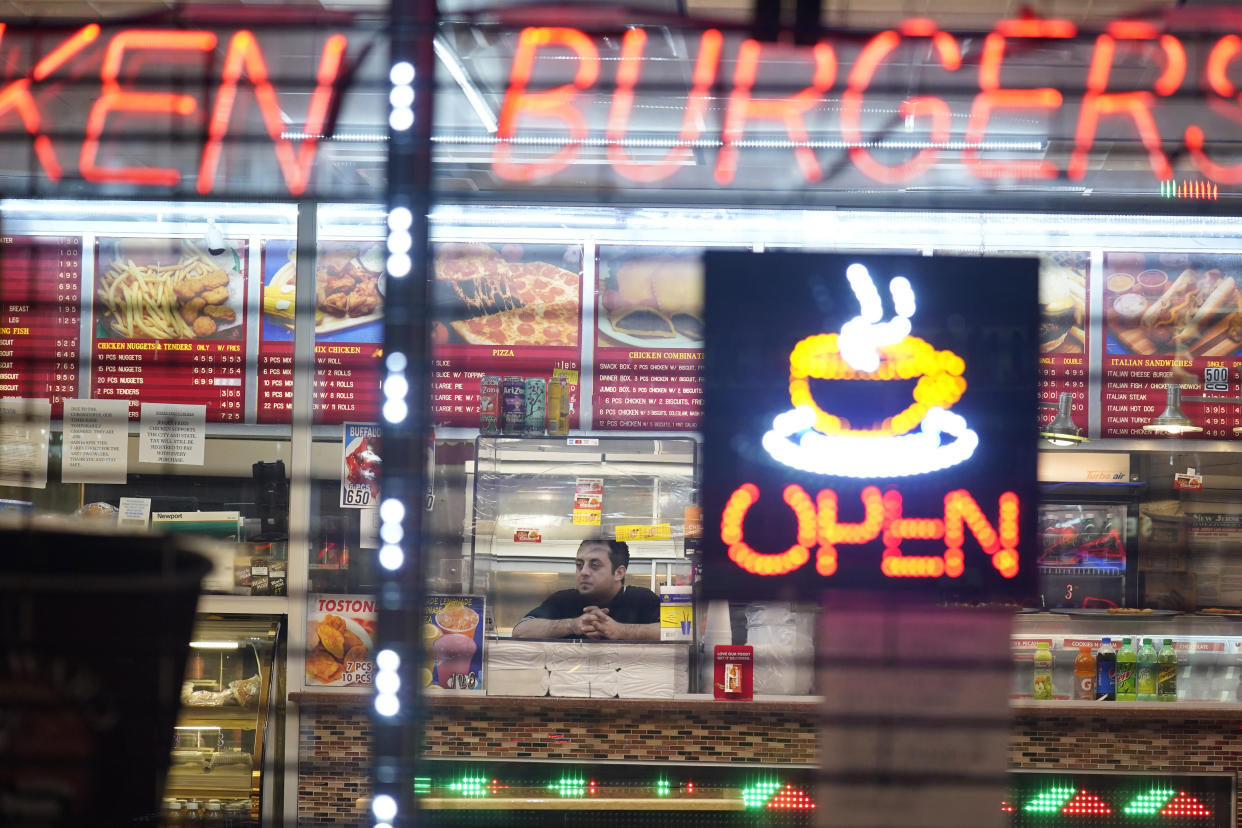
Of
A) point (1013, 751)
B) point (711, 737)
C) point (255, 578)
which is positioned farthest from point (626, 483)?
point (1013, 751)

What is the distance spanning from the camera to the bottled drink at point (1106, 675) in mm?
4570

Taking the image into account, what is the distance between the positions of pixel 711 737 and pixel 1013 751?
4.26ft

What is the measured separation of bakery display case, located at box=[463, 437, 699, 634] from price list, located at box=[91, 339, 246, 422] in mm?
1234

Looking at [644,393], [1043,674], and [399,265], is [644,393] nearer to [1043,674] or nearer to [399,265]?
[1043,674]

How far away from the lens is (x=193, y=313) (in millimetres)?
5012

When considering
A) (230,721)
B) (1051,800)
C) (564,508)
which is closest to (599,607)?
(564,508)

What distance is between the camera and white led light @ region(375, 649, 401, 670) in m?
2.19

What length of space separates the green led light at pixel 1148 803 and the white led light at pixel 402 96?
4.21 meters

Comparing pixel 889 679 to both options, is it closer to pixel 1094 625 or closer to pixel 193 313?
pixel 1094 625

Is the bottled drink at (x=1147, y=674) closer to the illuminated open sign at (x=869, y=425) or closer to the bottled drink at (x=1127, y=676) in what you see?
the bottled drink at (x=1127, y=676)

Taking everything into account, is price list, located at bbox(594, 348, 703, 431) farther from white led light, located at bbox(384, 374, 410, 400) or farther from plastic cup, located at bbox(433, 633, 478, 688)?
white led light, located at bbox(384, 374, 410, 400)

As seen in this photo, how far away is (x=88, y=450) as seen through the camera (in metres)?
4.85

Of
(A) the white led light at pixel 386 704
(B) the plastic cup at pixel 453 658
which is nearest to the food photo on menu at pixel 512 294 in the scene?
(B) the plastic cup at pixel 453 658

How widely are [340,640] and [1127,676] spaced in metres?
3.48
